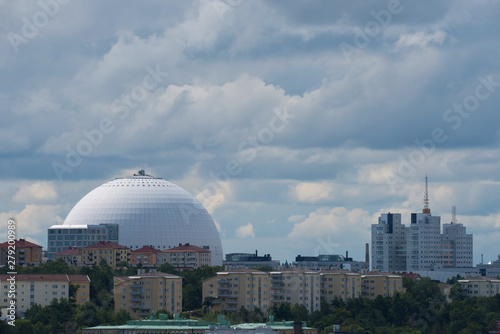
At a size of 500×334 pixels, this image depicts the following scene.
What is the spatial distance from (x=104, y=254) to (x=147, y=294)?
41.9 metres

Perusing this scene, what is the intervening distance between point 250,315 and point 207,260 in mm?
48119

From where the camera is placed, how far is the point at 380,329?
11638 centimetres

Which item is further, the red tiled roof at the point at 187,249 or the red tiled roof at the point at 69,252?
the red tiled roof at the point at 187,249

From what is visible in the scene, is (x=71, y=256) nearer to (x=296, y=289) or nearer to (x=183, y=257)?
(x=183, y=257)

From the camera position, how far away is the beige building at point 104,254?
166 metres

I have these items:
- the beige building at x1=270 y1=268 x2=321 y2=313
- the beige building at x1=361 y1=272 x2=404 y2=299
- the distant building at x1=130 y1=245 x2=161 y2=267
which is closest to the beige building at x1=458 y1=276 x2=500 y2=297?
the beige building at x1=361 y1=272 x2=404 y2=299

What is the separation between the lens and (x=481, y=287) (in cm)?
14738

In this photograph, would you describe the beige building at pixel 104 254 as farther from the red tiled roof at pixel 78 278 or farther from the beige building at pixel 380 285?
the beige building at pixel 380 285

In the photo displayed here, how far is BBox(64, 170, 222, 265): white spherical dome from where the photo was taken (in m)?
182

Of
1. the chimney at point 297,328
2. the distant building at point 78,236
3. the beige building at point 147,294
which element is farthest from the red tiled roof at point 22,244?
the chimney at point 297,328

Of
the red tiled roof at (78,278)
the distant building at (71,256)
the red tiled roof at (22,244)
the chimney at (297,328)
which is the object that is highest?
the red tiled roof at (22,244)

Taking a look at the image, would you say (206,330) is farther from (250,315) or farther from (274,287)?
(274,287)

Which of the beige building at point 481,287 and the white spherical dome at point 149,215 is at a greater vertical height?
the white spherical dome at point 149,215

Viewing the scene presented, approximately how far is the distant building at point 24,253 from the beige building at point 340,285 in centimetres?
3853
